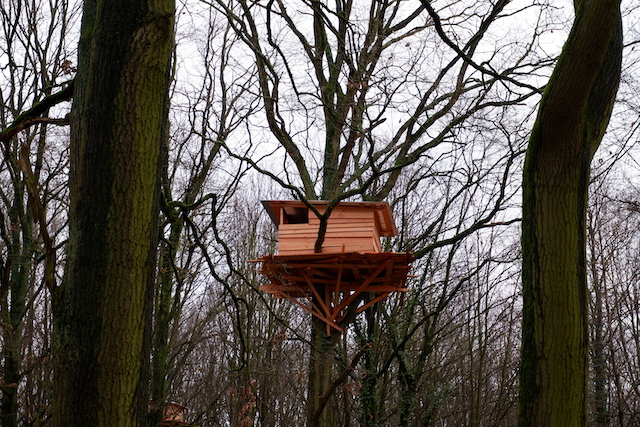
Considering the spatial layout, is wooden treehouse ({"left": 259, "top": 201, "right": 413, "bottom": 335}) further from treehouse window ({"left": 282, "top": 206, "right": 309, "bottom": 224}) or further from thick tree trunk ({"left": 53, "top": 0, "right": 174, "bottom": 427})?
thick tree trunk ({"left": 53, "top": 0, "right": 174, "bottom": 427})

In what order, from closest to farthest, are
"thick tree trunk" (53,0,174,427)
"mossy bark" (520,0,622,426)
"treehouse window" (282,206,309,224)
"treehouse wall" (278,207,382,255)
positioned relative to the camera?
"thick tree trunk" (53,0,174,427)
"mossy bark" (520,0,622,426)
"treehouse wall" (278,207,382,255)
"treehouse window" (282,206,309,224)

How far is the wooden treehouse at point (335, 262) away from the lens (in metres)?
7.86

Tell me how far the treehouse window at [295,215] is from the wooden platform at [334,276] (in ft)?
2.75

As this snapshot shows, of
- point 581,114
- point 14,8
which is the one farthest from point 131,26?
point 14,8

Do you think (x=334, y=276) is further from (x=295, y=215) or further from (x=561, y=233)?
(x=561, y=233)

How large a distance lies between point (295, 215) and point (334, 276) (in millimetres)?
1044

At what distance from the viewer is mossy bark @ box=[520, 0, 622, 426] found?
11.0 feet

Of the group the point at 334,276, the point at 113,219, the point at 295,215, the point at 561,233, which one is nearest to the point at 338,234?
the point at 334,276

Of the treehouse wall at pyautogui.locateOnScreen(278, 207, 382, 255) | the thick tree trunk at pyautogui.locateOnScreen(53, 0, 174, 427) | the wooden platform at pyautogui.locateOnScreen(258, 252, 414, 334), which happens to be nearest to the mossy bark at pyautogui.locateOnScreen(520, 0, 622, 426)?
the thick tree trunk at pyautogui.locateOnScreen(53, 0, 174, 427)

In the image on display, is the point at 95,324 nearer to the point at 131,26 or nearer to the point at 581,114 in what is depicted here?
the point at 131,26

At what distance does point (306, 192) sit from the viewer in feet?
30.9

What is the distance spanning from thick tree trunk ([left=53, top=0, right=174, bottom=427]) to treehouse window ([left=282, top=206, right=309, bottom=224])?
6297mm

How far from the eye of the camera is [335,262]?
782cm

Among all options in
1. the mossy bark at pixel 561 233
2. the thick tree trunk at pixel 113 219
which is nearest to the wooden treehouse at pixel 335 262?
the mossy bark at pixel 561 233
